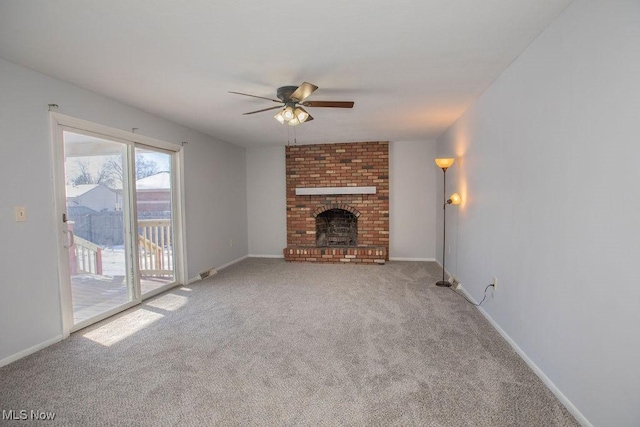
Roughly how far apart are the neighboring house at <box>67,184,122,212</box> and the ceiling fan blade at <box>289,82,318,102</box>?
7.29 feet

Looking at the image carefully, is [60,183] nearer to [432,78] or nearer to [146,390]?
[146,390]

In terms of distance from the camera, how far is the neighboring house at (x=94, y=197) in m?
2.90

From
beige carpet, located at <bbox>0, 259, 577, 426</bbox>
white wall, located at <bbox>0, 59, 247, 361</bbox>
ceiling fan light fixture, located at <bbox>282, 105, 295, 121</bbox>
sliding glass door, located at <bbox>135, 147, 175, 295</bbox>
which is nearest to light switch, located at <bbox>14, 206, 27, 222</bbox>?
white wall, located at <bbox>0, 59, 247, 361</bbox>

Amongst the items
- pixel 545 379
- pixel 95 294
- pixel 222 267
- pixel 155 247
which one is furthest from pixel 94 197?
pixel 545 379

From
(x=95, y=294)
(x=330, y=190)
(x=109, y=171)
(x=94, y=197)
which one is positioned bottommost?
(x=95, y=294)

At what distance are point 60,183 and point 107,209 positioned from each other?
65 centimetres

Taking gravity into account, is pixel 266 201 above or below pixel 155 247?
above

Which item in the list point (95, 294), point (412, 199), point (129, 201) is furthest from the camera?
point (412, 199)

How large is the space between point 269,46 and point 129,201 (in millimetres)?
2516

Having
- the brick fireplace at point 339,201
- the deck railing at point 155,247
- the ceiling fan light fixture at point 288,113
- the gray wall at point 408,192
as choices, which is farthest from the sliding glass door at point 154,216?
the gray wall at point 408,192

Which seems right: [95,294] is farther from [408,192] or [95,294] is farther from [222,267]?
[408,192]

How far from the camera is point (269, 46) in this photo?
2.16m

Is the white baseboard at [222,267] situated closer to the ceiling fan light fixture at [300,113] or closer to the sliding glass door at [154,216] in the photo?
the sliding glass door at [154,216]

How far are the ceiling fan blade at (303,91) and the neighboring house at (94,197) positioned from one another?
7.29 ft
